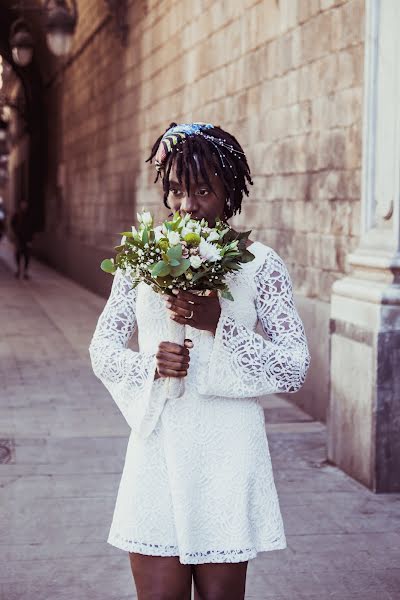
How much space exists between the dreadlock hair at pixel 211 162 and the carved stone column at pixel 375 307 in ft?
10.5

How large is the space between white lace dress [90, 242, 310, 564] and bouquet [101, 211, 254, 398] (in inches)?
4.2

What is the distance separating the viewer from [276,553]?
493cm

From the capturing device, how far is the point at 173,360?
8.59 feet

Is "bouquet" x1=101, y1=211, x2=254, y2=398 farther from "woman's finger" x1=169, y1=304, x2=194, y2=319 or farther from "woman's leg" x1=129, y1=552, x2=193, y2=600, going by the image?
"woman's leg" x1=129, y1=552, x2=193, y2=600

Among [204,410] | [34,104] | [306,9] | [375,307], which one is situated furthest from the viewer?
[34,104]

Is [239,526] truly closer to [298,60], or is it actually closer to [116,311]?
[116,311]

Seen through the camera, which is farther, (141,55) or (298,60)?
(141,55)

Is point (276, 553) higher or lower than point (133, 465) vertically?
lower

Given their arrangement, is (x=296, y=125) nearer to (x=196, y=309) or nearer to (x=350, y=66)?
(x=350, y=66)

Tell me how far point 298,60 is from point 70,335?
5.63 m

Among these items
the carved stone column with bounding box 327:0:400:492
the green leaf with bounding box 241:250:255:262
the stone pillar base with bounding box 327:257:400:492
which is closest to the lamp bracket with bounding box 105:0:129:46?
the carved stone column with bounding box 327:0:400:492

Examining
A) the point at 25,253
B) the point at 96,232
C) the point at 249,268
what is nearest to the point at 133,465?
the point at 249,268

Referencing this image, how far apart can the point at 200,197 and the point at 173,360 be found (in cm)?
42

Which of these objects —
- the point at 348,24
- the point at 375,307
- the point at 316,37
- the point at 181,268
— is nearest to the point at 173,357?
the point at 181,268
